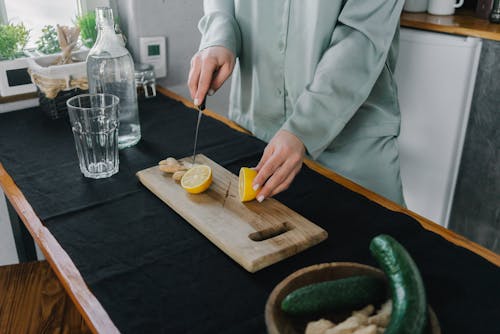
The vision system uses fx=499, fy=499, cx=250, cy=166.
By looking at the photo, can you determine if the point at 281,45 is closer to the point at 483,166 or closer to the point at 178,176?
the point at 178,176

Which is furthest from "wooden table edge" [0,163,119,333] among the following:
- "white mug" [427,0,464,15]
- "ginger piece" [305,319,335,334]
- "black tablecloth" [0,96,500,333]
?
"white mug" [427,0,464,15]

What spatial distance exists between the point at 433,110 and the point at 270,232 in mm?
1550

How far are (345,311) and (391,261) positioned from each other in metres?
0.09

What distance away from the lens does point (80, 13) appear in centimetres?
179

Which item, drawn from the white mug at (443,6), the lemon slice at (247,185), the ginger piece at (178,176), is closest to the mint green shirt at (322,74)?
the lemon slice at (247,185)

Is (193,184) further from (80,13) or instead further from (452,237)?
(80,13)

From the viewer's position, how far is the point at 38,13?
1.70 metres

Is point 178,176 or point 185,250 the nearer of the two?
point 185,250

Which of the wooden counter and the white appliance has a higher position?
the wooden counter

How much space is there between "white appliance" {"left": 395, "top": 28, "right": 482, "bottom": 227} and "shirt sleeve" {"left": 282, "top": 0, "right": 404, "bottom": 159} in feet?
3.41

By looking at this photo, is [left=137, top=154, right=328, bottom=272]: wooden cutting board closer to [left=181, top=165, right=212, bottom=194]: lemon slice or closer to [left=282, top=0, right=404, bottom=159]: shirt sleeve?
[left=181, top=165, right=212, bottom=194]: lemon slice

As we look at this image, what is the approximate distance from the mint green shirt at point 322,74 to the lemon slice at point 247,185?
140 mm

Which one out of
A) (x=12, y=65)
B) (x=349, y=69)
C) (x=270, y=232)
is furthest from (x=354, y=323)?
(x=12, y=65)

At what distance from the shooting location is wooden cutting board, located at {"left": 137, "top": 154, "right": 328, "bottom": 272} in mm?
811
